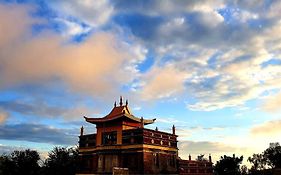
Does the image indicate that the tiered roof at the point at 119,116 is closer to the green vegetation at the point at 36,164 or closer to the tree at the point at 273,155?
the green vegetation at the point at 36,164

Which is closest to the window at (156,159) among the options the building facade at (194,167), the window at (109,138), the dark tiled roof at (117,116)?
the building facade at (194,167)

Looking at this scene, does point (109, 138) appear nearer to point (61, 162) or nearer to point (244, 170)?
point (61, 162)

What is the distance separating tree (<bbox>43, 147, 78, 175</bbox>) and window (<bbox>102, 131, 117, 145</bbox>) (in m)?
14.6

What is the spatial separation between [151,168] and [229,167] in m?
22.0

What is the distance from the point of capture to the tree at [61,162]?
5266cm

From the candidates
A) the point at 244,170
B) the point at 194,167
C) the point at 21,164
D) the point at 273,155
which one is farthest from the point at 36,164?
the point at 273,155

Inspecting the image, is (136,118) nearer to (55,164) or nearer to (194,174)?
(194,174)

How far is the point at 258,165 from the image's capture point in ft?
232

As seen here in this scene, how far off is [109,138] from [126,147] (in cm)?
338

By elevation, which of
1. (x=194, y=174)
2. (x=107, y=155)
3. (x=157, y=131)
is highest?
(x=157, y=131)

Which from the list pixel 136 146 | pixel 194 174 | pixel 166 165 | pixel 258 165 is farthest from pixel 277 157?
pixel 136 146

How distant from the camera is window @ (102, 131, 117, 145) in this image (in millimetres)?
38844

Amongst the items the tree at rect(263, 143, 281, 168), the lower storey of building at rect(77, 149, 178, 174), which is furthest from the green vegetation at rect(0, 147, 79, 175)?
the tree at rect(263, 143, 281, 168)

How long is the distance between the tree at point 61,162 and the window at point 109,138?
14565 millimetres
